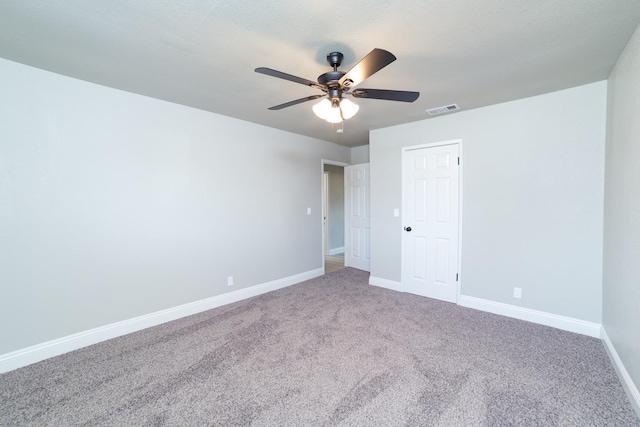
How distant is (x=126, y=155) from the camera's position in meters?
2.79

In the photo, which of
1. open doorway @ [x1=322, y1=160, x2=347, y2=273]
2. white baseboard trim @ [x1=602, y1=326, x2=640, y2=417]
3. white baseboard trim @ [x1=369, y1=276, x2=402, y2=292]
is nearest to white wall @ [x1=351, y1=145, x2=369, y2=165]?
open doorway @ [x1=322, y1=160, x2=347, y2=273]

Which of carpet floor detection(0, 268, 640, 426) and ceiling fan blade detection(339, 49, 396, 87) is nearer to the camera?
ceiling fan blade detection(339, 49, 396, 87)

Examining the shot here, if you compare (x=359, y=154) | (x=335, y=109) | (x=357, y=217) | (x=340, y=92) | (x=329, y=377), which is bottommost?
(x=329, y=377)

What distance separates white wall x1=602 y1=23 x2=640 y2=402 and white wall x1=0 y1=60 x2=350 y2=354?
3.69 metres

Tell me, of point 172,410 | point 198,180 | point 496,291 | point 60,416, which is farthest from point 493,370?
point 198,180

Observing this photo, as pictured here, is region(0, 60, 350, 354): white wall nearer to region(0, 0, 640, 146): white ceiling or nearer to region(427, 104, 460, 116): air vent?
region(0, 0, 640, 146): white ceiling

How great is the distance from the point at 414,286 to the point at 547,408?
7.33 ft

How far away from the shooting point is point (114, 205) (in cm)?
271

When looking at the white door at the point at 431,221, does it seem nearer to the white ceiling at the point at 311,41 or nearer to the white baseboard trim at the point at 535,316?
the white baseboard trim at the point at 535,316

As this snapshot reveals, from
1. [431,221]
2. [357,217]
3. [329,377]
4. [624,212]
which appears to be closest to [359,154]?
[357,217]

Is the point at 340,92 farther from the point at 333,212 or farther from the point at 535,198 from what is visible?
the point at 333,212

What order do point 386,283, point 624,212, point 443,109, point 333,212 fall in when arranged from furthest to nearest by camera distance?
1. point 333,212
2. point 386,283
3. point 443,109
4. point 624,212

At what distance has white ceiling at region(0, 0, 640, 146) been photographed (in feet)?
5.21

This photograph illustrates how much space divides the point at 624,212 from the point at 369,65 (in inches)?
85.9
